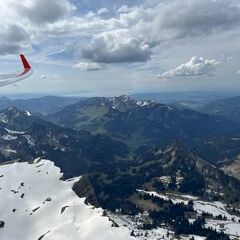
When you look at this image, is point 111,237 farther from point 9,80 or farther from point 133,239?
point 9,80

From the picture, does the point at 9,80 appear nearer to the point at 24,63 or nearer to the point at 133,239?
the point at 24,63

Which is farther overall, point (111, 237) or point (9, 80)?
point (111, 237)

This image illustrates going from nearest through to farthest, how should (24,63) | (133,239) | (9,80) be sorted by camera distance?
(9,80), (24,63), (133,239)

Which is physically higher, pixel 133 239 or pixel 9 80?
pixel 9 80

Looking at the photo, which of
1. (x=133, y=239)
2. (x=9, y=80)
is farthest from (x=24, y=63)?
(x=133, y=239)

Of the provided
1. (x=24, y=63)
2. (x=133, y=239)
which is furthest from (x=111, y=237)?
(x=24, y=63)

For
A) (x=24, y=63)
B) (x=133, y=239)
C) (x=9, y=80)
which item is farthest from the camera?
(x=133, y=239)

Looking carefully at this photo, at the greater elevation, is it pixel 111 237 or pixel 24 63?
pixel 24 63
